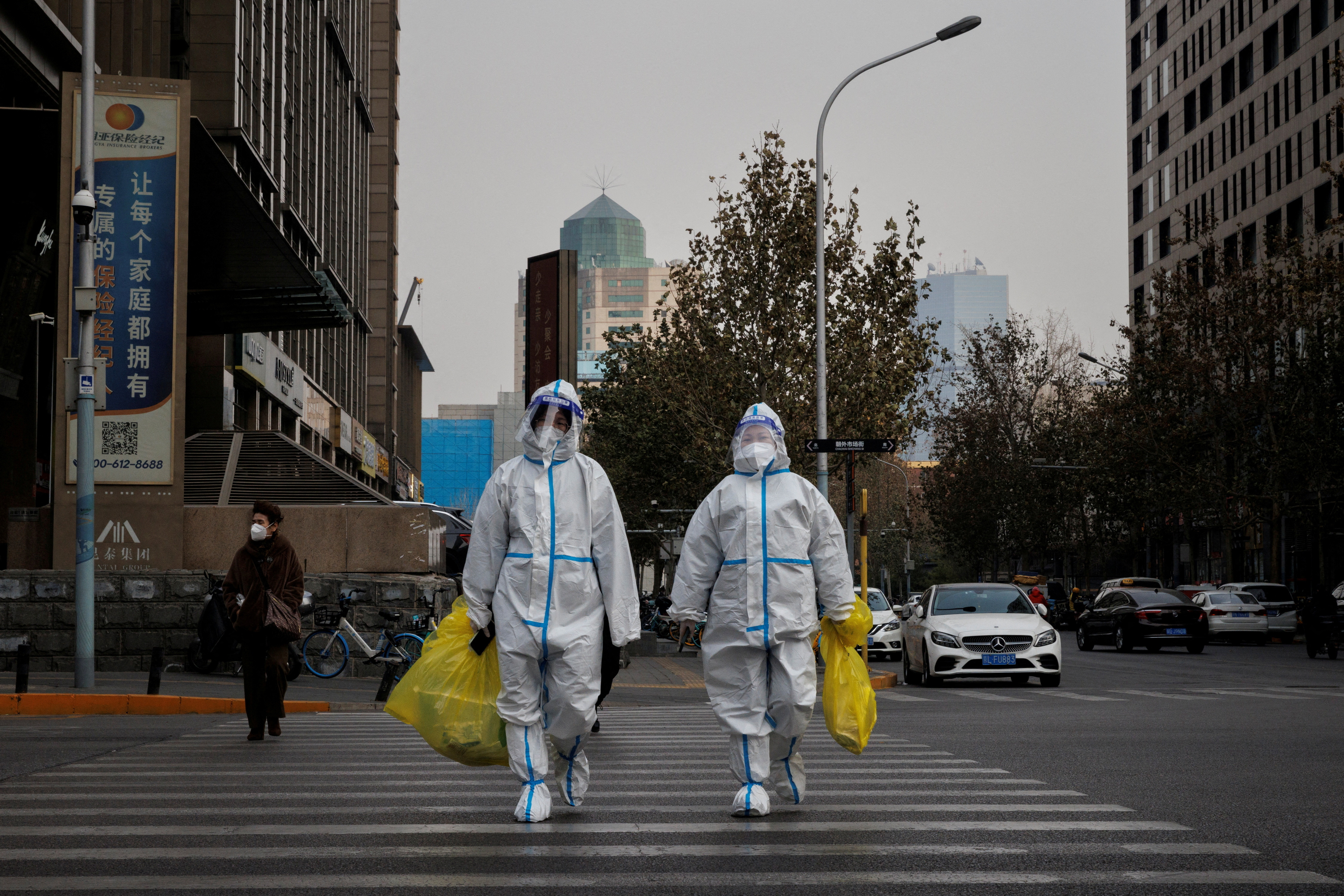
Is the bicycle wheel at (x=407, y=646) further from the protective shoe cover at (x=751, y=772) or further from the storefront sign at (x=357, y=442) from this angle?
the storefront sign at (x=357, y=442)

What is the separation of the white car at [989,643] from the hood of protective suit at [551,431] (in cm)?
1291

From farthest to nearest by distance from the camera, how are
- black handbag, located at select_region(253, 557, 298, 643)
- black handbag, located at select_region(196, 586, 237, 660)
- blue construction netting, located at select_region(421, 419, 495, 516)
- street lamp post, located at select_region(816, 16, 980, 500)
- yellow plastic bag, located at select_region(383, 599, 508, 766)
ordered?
1. blue construction netting, located at select_region(421, 419, 495, 516)
2. street lamp post, located at select_region(816, 16, 980, 500)
3. black handbag, located at select_region(196, 586, 237, 660)
4. black handbag, located at select_region(253, 557, 298, 643)
5. yellow plastic bag, located at select_region(383, 599, 508, 766)

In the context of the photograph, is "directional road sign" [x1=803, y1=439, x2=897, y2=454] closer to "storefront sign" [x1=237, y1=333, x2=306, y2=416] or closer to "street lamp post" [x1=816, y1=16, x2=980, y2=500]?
"street lamp post" [x1=816, y1=16, x2=980, y2=500]

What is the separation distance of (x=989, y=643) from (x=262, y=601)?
416 inches

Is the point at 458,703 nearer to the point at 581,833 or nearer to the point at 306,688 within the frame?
the point at 581,833

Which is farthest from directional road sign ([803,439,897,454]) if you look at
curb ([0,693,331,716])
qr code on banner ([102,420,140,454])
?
qr code on banner ([102,420,140,454])

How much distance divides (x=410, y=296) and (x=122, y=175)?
36.3 m

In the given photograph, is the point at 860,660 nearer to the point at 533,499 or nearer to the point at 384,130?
the point at 533,499

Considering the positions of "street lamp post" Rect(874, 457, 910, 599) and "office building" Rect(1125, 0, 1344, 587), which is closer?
"office building" Rect(1125, 0, 1344, 587)

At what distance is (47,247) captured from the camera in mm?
31578

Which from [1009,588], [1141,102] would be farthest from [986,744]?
[1141,102]

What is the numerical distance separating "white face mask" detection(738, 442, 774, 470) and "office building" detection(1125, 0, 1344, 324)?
38026 mm

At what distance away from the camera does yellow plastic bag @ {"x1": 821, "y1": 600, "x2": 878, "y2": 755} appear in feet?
24.3

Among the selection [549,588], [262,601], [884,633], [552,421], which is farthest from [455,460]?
[549,588]
